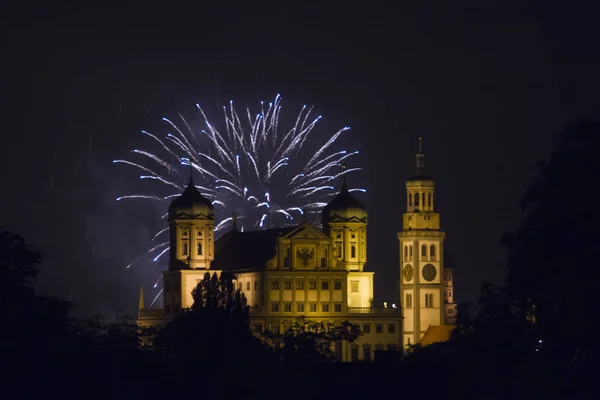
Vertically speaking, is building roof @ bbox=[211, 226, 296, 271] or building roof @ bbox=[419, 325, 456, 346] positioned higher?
building roof @ bbox=[211, 226, 296, 271]

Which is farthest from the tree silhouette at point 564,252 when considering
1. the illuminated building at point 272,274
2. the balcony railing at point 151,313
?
the balcony railing at point 151,313

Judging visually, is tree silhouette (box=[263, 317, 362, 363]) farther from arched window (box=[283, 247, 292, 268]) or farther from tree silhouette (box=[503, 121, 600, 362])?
tree silhouette (box=[503, 121, 600, 362])

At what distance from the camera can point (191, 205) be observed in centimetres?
19150

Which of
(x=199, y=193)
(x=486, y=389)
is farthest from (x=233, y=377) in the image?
(x=199, y=193)

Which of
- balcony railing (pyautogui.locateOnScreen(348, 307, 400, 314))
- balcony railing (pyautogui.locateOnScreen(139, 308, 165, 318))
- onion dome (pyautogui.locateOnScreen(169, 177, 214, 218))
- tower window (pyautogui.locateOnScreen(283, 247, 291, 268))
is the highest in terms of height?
onion dome (pyautogui.locateOnScreen(169, 177, 214, 218))

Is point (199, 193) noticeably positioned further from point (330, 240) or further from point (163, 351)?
point (163, 351)

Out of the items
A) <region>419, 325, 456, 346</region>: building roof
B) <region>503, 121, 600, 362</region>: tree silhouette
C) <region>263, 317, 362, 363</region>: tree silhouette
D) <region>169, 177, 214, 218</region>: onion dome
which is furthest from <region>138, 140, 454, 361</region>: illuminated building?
<region>503, 121, 600, 362</region>: tree silhouette

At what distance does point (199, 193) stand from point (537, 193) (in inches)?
4004

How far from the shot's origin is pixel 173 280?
194 m

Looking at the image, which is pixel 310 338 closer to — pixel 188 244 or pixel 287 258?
pixel 287 258

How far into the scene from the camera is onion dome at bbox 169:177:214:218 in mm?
191125

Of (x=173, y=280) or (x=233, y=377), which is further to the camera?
(x=173, y=280)

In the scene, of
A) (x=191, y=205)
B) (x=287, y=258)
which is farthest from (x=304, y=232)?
(x=191, y=205)

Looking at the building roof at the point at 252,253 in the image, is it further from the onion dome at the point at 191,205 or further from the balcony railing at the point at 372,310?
the balcony railing at the point at 372,310
